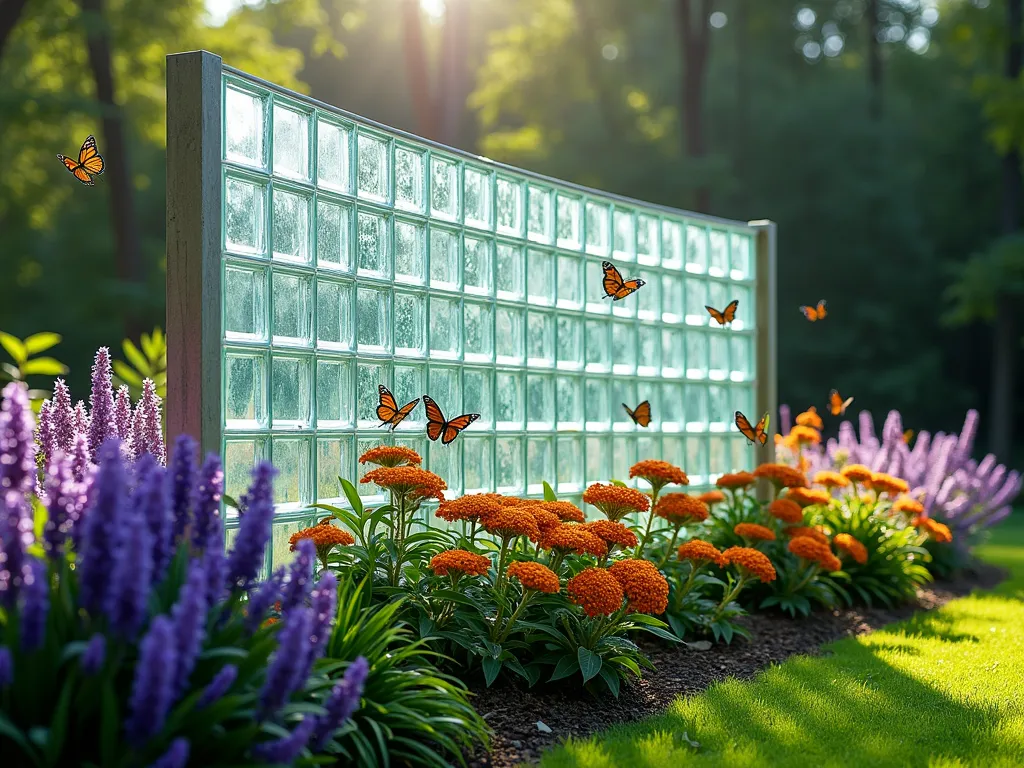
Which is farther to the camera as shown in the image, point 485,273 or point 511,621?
point 485,273

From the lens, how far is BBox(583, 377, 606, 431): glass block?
6223 millimetres

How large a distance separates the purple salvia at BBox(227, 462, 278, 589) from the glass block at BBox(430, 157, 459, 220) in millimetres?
2673

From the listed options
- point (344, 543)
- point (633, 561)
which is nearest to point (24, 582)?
point (344, 543)

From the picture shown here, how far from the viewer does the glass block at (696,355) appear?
281 inches

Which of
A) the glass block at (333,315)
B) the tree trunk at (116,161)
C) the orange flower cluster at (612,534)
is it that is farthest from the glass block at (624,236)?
the tree trunk at (116,161)

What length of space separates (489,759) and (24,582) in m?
1.55

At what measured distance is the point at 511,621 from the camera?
3.86m

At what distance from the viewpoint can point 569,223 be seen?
244 inches

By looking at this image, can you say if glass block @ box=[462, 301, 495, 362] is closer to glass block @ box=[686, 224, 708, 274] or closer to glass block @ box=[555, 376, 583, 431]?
glass block @ box=[555, 376, 583, 431]

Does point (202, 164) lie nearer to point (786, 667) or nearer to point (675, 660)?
point (675, 660)

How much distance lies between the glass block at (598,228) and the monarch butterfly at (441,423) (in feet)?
5.98

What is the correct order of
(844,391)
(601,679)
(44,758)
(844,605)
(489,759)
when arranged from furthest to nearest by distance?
1. (844,391)
2. (844,605)
3. (601,679)
4. (489,759)
5. (44,758)

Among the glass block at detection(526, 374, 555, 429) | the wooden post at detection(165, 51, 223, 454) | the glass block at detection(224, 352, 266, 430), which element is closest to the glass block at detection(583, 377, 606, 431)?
the glass block at detection(526, 374, 555, 429)

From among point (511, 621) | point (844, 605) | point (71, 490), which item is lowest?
point (844, 605)
